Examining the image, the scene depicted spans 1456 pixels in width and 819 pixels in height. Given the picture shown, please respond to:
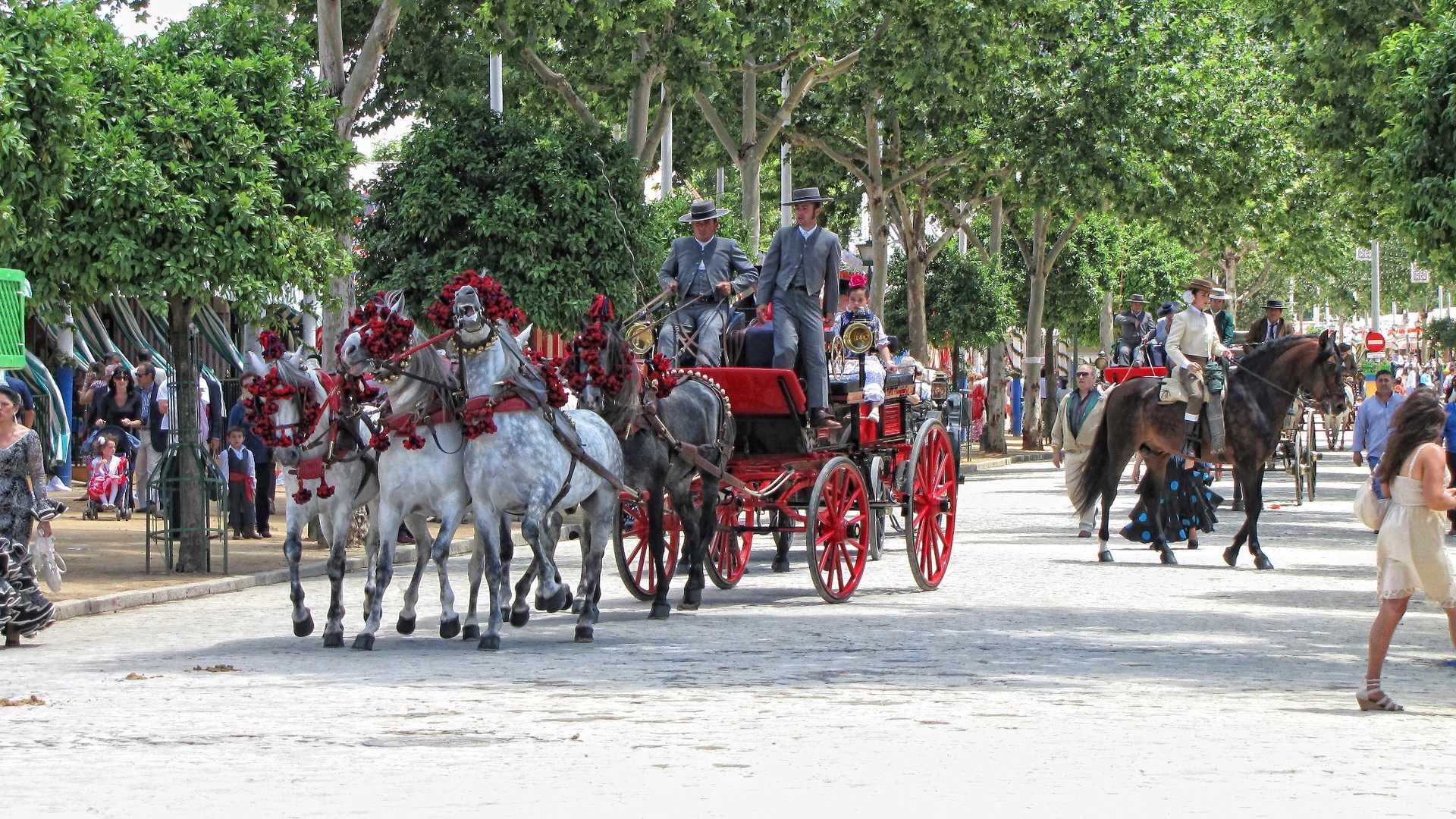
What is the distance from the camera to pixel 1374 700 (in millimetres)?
10234

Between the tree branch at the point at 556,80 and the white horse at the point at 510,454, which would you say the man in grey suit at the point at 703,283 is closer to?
the white horse at the point at 510,454

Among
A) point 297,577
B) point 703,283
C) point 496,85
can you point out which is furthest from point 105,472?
point 297,577

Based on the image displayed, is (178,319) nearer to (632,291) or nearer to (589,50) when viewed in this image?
(632,291)

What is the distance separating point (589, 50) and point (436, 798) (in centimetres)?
2115

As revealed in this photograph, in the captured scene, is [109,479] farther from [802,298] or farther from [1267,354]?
[1267,354]

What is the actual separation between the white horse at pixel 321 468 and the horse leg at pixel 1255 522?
29.0ft

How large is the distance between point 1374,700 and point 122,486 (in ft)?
68.5

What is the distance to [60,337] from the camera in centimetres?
3206

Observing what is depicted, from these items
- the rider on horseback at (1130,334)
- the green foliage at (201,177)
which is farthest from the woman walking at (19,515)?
the rider on horseback at (1130,334)

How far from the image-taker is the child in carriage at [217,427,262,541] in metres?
23.8

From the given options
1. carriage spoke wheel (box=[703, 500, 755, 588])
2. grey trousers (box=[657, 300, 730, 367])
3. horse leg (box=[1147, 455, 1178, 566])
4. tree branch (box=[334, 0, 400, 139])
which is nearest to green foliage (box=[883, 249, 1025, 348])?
horse leg (box=[1147, 455, 1178, 566])

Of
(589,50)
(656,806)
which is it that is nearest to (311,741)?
(656,806)

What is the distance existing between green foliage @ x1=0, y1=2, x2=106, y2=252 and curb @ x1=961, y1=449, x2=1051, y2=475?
27.0 metres

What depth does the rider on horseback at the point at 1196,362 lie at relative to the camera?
20156mm
